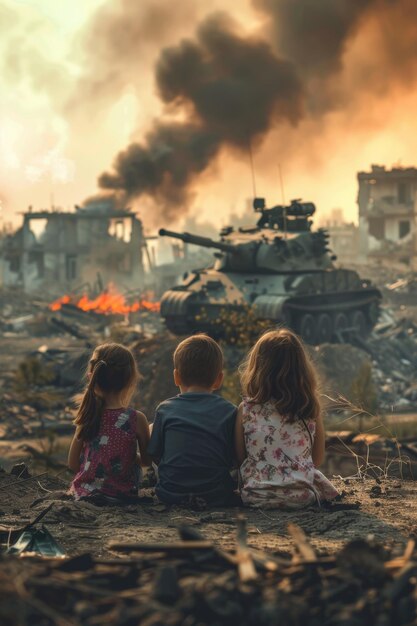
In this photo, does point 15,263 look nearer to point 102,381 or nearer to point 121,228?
point 121,228

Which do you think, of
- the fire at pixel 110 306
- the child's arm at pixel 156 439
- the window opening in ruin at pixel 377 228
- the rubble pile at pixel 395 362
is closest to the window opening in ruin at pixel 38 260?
the fire at pixel 110 306

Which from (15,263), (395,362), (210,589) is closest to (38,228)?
(15,263)

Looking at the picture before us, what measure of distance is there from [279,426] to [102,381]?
0.99 metres

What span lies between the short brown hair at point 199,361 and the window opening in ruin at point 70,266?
4894cm

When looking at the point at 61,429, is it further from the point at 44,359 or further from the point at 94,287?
the point at 94,287

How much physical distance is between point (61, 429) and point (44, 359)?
7.87 m

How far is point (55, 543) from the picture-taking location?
4695 mm

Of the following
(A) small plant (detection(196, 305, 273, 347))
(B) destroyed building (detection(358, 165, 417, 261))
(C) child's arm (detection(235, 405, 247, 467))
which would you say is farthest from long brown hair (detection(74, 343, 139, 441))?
(B) destroyed building (detection(358, 165, 417, 261))

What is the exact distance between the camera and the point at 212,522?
5449mm

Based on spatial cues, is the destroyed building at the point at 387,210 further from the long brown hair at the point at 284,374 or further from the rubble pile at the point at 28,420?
the long brown hair at the point at 284,374

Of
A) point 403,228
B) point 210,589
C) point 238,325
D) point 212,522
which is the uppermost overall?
point 403,228

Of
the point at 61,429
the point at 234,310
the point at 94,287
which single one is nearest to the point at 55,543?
the point at 61,429

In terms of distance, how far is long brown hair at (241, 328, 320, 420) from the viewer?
5758mm

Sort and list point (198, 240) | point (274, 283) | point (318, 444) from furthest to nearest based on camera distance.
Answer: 1. point (274, 283)
2. point (198, 240)
3. point (318, 444)
